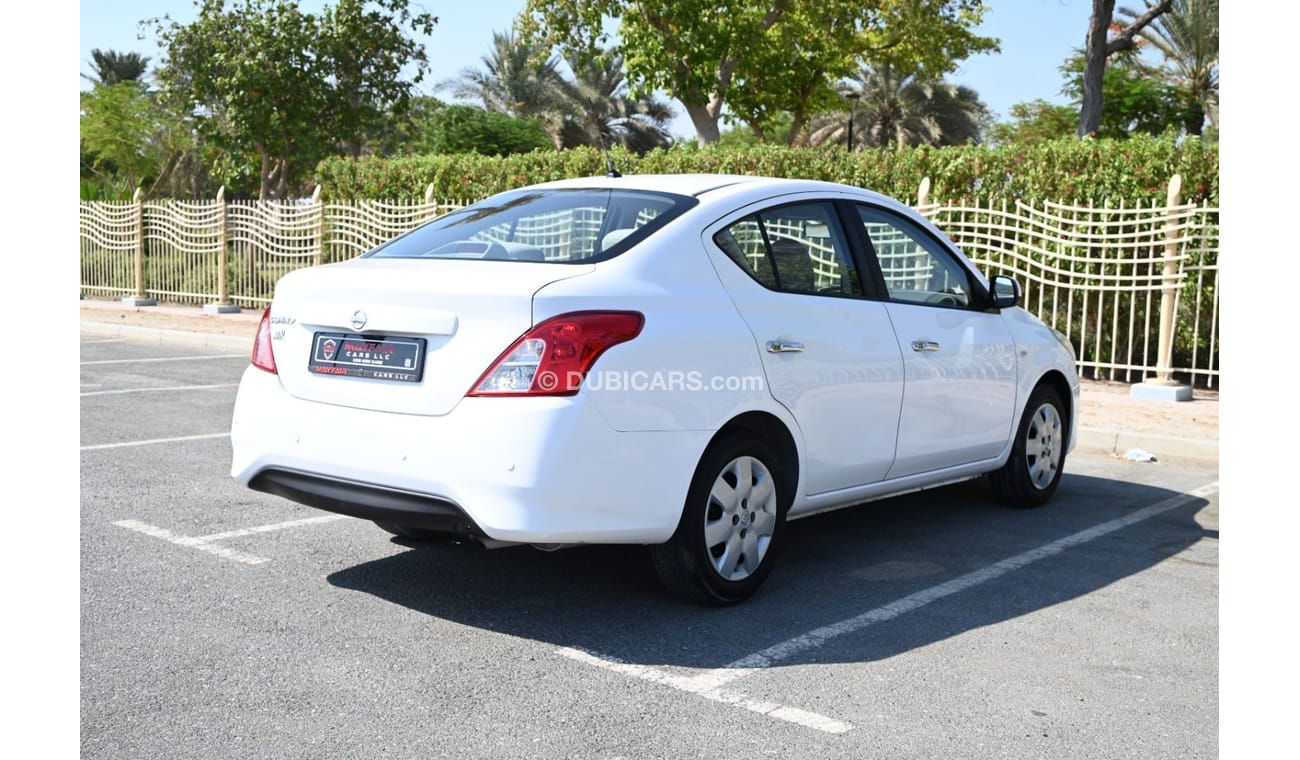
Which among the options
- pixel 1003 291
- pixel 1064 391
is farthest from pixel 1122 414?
pixel 1003 291

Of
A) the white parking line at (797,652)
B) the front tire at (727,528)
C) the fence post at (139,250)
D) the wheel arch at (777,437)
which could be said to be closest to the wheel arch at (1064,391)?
the white parking line at (797,652)

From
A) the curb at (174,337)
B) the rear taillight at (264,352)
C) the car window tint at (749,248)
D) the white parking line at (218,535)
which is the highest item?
the car window tint at (749,248)

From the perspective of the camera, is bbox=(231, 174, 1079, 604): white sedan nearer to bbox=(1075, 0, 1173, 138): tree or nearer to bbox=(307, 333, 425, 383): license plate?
bbox=(307, 333, 425, 383): license plate

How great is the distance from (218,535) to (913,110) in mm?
55847

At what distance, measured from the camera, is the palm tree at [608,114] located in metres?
61.7

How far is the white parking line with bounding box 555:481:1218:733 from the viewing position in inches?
150

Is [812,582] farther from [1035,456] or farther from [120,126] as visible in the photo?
[120,126]

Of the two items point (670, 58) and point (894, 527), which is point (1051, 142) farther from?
point (670, 58)

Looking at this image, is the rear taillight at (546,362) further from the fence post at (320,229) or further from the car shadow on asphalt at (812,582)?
the fence post at (320,229)

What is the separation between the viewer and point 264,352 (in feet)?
16.1

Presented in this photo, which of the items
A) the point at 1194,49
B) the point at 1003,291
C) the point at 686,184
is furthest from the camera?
the point at 1194,49

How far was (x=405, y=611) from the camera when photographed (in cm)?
474

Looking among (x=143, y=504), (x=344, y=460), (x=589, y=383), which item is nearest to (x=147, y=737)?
(x=344, y=460)

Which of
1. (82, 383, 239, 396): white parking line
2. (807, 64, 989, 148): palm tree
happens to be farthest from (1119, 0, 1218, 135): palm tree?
(82, 383, 239, 396): white parking line
